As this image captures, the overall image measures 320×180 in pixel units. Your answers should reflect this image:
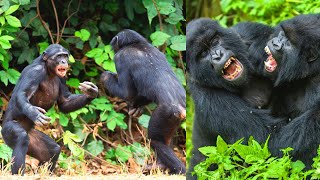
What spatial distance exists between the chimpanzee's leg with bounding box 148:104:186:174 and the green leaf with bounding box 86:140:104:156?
11.4 inches

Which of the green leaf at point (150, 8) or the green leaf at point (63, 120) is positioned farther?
the green leaf at point (150, 8)

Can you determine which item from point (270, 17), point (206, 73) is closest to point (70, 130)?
point (206, 73)

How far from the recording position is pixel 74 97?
387cm

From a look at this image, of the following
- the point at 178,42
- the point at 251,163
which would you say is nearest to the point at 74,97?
the point at 178,42

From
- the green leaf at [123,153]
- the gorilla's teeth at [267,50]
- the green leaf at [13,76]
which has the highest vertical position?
the gorilla's teeth at [267,50]

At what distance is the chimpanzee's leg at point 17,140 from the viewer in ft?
12.0

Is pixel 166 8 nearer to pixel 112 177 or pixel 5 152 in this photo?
pixel 112 177

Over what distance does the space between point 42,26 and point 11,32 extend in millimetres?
194

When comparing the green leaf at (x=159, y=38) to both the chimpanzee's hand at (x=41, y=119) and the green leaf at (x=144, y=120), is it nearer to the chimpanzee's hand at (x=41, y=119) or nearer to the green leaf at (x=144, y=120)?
the green leaf at (x=144, y=120)

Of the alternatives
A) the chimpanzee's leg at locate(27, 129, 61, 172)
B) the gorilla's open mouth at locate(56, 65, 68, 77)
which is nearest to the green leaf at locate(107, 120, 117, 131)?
the chimpanzee's leg at locate(27, 129, 61, 172)

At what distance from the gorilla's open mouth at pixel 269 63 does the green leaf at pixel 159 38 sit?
2.89 feet

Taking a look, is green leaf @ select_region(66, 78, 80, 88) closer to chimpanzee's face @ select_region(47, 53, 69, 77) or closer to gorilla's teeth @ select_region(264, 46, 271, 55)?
chimpanzee's face @ select_region(47, 53, 69, 77)

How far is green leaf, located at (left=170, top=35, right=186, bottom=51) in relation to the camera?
3924 mm

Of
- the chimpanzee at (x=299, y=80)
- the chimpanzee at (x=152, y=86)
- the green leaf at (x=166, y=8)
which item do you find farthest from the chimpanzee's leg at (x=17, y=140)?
the chimpanzee at (x=299, y=80)
